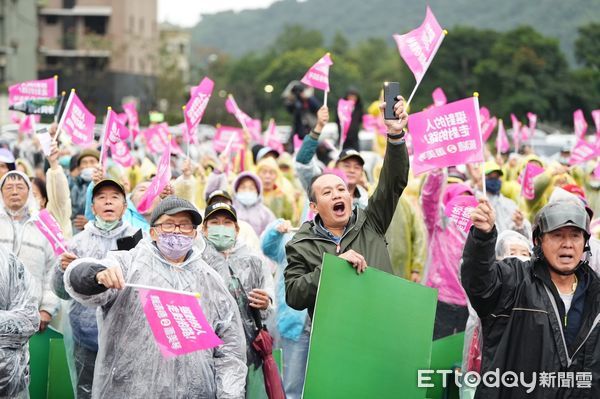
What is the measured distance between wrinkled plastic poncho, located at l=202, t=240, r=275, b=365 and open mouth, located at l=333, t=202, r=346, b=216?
1276 millimetres

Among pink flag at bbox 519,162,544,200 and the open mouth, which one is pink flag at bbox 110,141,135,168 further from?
the open mouth

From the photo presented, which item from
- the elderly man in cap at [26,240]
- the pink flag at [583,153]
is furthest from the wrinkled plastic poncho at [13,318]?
the pink flag at [583,153]

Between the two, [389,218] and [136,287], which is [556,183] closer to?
[389,218]

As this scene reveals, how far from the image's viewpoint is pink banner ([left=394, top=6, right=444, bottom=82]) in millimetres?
8031

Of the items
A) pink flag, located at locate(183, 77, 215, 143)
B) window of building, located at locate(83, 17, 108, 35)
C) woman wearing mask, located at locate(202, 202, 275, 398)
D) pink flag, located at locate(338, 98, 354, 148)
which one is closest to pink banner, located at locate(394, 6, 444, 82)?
woman wearing mask, located at locate(202, 202, 275, 398)

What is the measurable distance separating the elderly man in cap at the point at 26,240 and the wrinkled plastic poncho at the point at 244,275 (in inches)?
54.1

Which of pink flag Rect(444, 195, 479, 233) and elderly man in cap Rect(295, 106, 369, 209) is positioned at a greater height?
elderly man in cap Rect(295, 106, 369, 209)

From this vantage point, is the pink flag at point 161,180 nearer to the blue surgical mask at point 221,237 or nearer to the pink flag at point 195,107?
the blue surgical mask at point 221,237

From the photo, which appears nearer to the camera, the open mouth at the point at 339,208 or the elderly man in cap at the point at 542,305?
the elderly man in cap at the point at 542,305

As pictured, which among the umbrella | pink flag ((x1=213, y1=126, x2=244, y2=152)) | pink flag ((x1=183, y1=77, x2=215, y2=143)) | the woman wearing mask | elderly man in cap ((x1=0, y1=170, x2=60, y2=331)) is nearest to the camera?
the umbrella

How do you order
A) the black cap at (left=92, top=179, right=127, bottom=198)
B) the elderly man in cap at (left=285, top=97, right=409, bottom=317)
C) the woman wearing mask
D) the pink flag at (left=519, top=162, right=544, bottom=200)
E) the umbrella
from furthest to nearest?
the pink flag at (left=519, top=162, right=544, bottom=200) < the black cap at (left=92, top=179, right=127, bottom=198) < the woman wearing mask < the umbrella < the elderly man in cap at (left=285, top=97, right=409, bottom=317)

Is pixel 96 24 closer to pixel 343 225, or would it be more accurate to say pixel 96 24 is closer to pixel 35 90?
pixel 35 90

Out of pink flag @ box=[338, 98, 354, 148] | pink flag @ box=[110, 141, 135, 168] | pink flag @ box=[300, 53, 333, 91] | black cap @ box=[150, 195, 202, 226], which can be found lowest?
pink flag @ box=[110, 141, 135, 168]

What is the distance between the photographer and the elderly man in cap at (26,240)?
763cm
